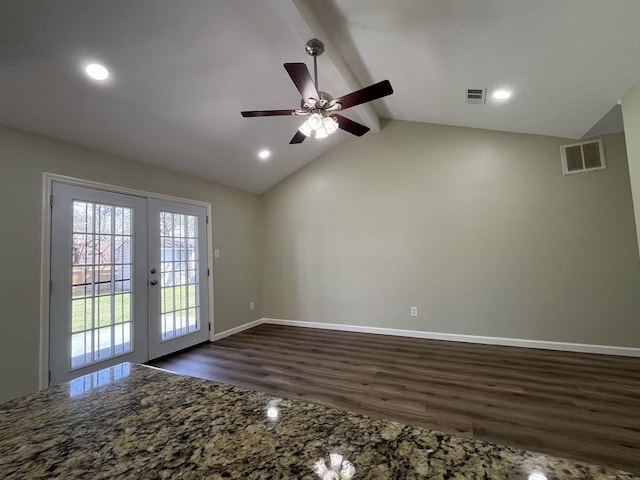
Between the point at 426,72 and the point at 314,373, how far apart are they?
10.5ft

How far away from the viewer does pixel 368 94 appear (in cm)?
195

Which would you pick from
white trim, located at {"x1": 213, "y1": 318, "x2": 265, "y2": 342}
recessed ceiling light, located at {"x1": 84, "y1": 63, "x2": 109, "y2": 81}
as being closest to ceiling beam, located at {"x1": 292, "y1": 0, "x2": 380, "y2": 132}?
recessed ceiling light, located at {"x1": 84, "y1": 63, "x2": 109, "y2": 81}

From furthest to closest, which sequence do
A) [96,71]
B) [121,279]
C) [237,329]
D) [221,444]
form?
1. [237,329]
2. [121,279]
3. [96,71]
4. [221,444]

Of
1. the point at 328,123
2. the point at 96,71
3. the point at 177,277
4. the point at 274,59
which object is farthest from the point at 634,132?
the point at 177,277

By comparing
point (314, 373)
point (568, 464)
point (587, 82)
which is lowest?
Result: point (314, 373)

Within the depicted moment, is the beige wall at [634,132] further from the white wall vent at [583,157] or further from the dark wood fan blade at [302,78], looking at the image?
the dark wood fan blade at [302,78]

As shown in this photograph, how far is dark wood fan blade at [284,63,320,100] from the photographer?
5.75 feet

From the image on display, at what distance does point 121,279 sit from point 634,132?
5.08 metres

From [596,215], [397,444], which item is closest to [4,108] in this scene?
[397,444]

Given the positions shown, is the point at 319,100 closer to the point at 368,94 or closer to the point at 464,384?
the point at 368,94

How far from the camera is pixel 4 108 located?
2.31 m

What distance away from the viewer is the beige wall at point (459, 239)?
3.20 metres

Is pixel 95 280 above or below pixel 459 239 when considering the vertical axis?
below

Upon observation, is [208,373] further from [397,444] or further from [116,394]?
[397,444]
